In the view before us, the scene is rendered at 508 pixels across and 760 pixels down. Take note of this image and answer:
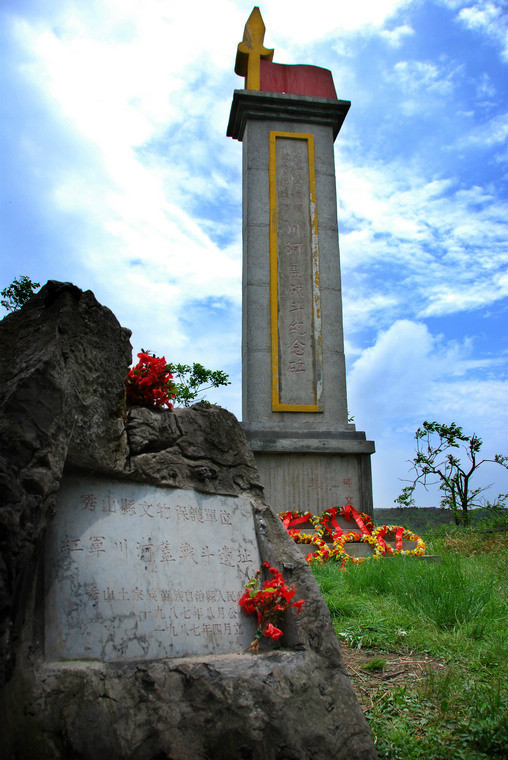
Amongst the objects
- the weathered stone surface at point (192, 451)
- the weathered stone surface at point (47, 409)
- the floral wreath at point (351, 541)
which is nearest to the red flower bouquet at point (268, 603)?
the weathered stone surface at point (192, 451)

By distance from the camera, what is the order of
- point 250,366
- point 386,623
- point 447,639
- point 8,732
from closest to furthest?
point 8,732 → point 447,639 → point 386,623 → point 250,366

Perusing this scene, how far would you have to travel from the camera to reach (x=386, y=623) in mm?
3328

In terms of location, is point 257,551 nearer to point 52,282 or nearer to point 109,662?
point 109,662

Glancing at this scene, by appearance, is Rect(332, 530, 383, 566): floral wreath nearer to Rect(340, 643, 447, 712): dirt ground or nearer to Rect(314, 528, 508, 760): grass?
Rect(314, 528, 508, 760): grass

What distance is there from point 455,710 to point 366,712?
345 mm

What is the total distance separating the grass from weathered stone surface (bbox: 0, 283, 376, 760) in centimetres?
37

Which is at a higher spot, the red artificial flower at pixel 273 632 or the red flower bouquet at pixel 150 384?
the red flower bouquet at pixel 150 384

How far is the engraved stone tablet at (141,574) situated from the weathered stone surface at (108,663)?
0.06 metres

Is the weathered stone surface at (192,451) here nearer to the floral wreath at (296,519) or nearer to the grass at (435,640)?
the grass at (435,640)

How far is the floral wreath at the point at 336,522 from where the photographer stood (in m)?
5.64

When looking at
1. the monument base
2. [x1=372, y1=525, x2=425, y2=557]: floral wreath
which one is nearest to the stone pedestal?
the monument base

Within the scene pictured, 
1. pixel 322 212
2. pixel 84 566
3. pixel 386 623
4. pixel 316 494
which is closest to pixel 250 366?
pixel 316 494

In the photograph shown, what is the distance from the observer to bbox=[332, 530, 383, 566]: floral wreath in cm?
503


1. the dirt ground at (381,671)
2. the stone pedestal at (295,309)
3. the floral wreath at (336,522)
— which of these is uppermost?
the stone pedestal at (295,309)
